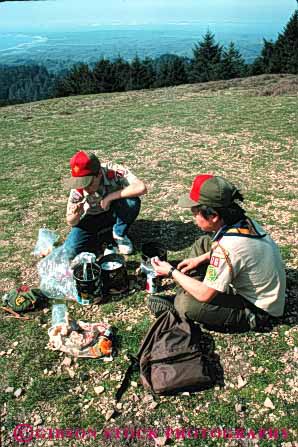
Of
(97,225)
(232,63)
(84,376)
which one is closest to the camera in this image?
(84,376)

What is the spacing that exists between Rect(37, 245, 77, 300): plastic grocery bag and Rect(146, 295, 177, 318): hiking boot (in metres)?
1.02

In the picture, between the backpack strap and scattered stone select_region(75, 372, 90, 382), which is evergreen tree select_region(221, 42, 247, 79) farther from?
scattered stone select_region(75, 372, 90, 382)

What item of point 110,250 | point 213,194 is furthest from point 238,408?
point 110,250

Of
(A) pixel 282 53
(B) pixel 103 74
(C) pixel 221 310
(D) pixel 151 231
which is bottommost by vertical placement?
(B) pixel 103 74

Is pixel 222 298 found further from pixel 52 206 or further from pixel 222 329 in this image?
pixel 52 206

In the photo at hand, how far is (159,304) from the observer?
4441 mm

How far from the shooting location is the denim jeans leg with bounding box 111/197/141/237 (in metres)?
5.61

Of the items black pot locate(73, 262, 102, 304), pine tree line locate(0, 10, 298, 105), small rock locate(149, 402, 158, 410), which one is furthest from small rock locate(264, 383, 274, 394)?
pine tree line locate(0, 10, 298, 105)

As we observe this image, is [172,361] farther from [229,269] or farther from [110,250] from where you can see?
[110,250]

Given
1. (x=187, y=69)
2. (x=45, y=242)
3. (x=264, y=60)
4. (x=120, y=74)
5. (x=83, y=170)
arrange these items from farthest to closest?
(x=187, y=69), (x=120, y=74), (x=264, y=60), (x=45, y=242), (x=83, y=170)

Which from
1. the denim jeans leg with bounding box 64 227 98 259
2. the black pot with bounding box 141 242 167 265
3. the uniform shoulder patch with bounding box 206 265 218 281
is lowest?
the denim jeans leg with bounding box 64 227 98 259

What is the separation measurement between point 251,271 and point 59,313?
7.67ft

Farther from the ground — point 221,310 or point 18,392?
point 221,310

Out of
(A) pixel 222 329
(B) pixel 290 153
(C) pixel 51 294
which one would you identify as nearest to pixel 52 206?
(C) pixel 51 294
